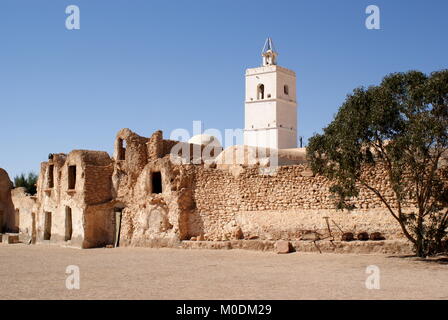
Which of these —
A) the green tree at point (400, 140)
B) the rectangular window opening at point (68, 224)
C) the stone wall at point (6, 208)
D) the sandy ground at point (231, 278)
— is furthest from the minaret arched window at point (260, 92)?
the green tree at point (400, 140)

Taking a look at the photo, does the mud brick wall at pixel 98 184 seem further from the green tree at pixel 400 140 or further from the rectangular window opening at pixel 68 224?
the green tree at pixel 400 140

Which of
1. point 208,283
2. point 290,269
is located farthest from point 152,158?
point 208,283

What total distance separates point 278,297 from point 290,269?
4.33 meters

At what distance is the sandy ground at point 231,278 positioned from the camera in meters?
9.58

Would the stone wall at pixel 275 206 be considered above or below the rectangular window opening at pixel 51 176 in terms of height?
below

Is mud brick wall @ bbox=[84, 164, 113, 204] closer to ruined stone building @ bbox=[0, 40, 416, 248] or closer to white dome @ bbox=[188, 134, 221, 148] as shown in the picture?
ruined stone building @ bbox=[0, 40, 416, 248]

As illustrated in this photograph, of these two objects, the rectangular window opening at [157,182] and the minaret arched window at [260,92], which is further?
the minaret arched window at [260,92]

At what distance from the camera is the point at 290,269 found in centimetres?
1339

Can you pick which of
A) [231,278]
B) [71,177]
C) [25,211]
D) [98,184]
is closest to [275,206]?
[231,278]

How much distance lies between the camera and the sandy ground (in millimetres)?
9578

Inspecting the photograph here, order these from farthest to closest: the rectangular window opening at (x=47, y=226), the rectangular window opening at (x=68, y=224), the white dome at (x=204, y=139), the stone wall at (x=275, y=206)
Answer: the white dome at (x=204, y=139)
the rectangular window opening at (x=47, y=226)
the rectangular window opening at (x=68, y=224)
the stone wall at (x=275, y=206)

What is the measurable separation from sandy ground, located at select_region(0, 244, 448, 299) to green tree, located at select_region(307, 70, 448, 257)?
6.03 feet

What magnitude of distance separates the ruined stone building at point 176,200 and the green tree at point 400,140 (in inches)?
69.6
